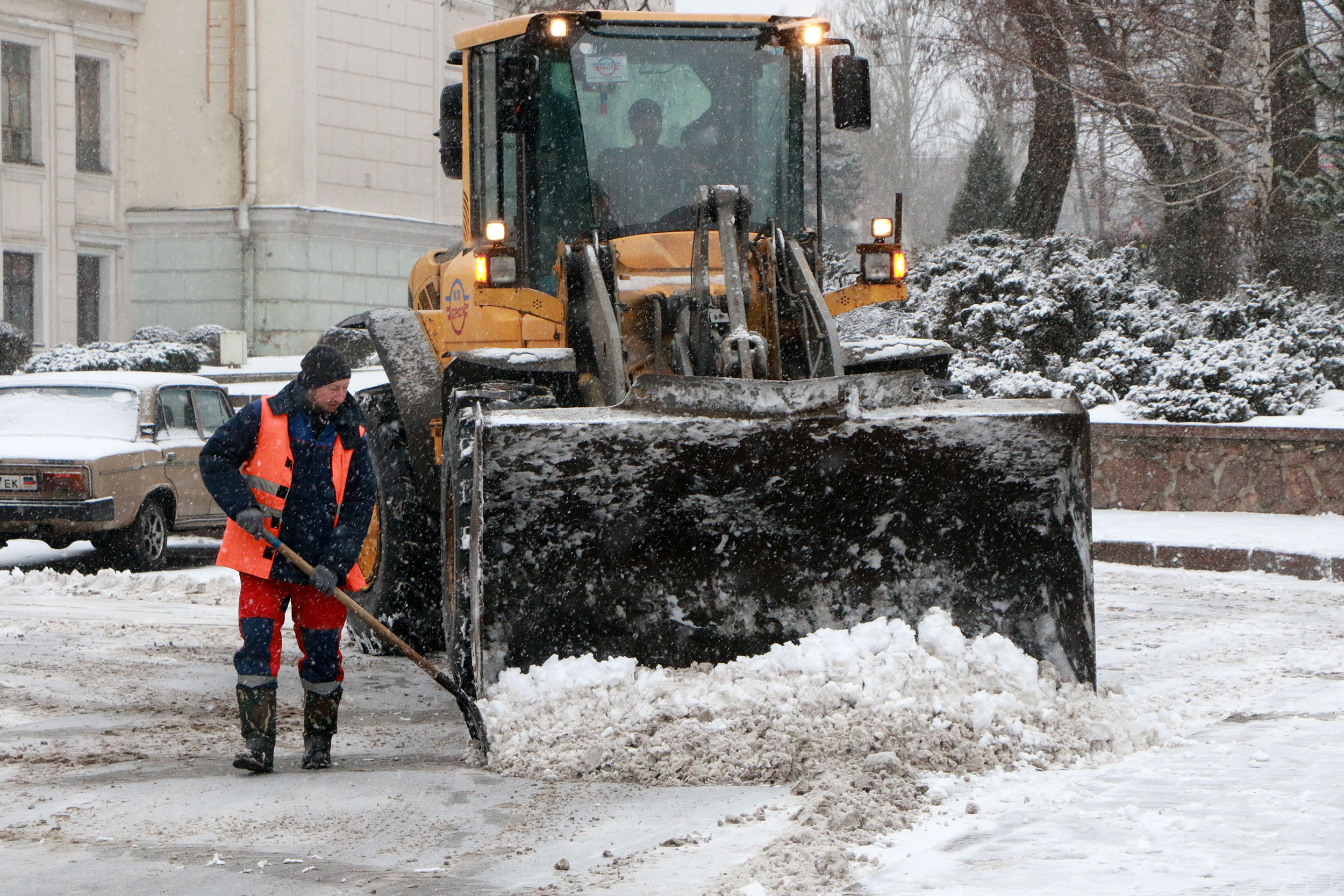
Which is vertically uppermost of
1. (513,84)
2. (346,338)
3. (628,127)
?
(513,84)

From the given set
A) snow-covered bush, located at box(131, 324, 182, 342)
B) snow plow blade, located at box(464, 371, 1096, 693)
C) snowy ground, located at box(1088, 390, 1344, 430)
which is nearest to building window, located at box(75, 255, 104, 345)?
snow-covered bush, located at box(131, 324, 182, 342)

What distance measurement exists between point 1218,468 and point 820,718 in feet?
28.0

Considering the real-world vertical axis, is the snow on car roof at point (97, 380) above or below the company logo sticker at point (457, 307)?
below

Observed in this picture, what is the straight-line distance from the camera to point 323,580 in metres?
5.21

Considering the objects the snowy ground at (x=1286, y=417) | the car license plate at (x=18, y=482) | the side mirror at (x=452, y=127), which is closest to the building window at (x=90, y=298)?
the car license plate at (x=18, y=482)

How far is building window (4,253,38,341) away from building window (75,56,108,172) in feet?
6.70

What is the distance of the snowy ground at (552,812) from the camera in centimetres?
396

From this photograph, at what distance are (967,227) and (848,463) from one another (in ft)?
57.9

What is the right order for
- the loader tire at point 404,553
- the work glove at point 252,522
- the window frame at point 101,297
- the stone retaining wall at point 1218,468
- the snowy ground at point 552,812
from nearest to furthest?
the snowy ground at point 552,812
the work glove at point 252,522
the loader tire at point 404,553
the stone retaining wall at point 1218,468
the window frame at point 101,297

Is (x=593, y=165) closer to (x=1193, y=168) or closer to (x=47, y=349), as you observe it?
(x=1193, y=168)

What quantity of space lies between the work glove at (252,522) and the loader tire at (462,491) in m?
0.68

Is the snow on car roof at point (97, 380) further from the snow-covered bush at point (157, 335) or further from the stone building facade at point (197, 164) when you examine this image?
the stone building facade at point (197, 164)

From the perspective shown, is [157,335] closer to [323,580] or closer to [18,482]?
[18,482]

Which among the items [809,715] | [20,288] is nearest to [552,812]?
[809,715]
